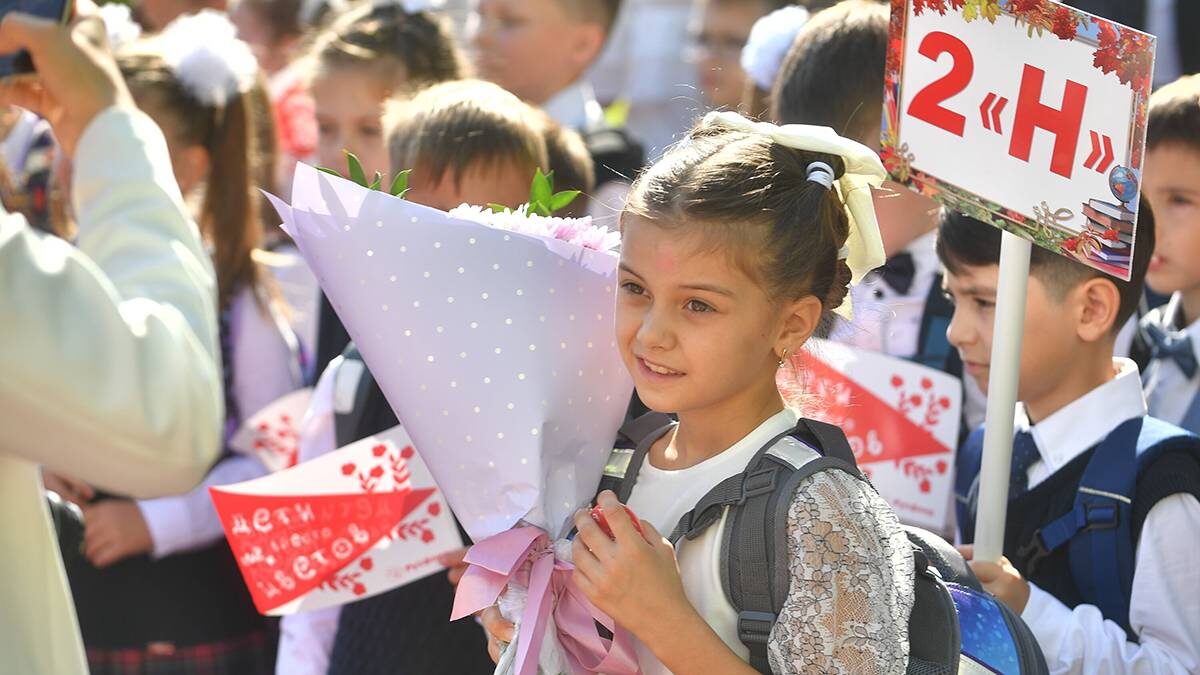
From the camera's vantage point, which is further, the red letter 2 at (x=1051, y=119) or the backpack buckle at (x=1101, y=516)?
the backpack buckle at (x=1101, y=516)

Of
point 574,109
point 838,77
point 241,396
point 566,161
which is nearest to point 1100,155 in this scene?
point 838,77

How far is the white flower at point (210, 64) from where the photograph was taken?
3.74 meters

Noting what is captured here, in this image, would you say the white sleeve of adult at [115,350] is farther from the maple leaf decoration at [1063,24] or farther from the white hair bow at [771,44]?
the white hair bow at [771,44]

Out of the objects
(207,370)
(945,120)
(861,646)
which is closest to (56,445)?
(207,370)

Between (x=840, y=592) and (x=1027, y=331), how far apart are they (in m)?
1.00

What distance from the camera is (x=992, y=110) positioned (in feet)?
6.75

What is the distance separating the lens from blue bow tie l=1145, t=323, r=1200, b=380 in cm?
284

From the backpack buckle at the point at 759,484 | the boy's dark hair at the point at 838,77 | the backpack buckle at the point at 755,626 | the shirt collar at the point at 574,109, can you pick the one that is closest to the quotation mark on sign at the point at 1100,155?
the backpack buckle at the point at 759,484

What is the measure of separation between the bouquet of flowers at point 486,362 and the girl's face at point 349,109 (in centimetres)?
235

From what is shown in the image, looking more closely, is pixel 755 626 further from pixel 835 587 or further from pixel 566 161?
pixel 566 161

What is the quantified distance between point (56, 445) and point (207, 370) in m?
0.20

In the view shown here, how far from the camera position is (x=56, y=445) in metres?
1.42

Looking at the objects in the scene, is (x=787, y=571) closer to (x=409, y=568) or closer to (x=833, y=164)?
(x=833, y=164)

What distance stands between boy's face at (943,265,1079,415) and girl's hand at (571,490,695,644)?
3.10 feet
